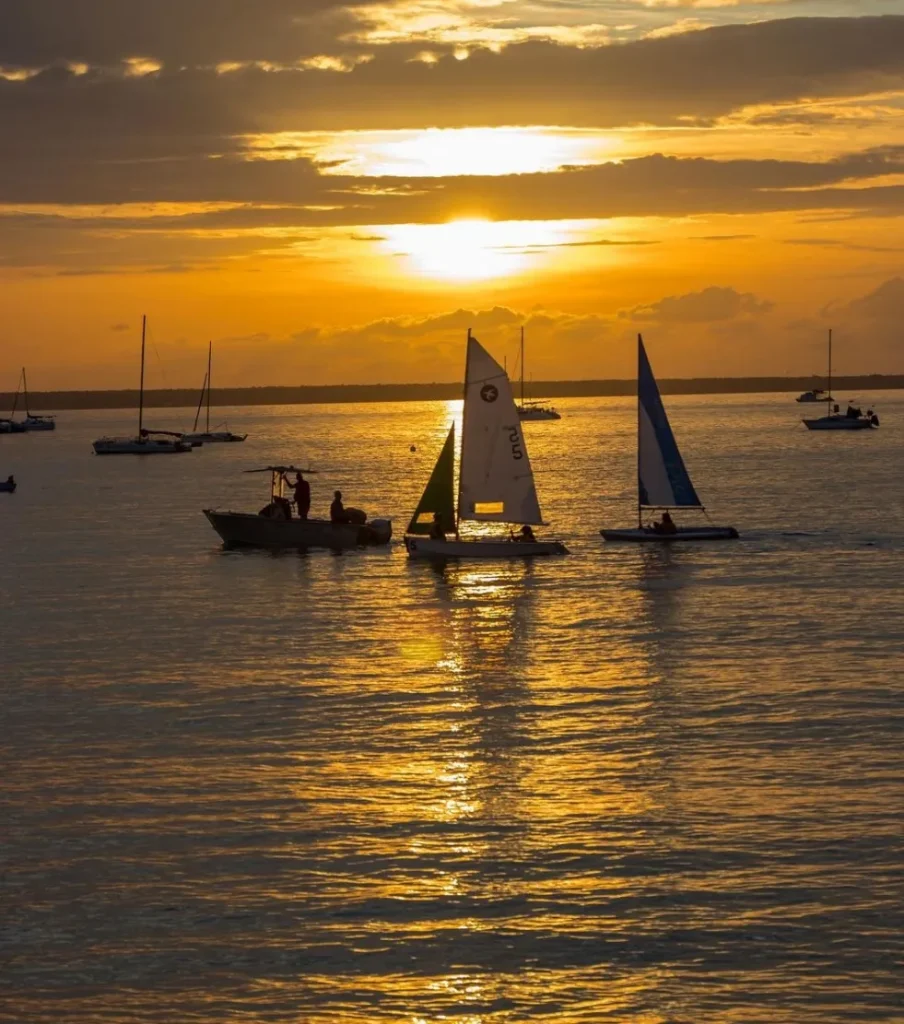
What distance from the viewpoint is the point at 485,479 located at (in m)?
74.3

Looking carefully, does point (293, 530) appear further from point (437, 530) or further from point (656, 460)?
point (656, 460)

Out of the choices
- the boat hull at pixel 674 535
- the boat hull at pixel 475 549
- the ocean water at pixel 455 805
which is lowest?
the ocean water at pixel 455 805

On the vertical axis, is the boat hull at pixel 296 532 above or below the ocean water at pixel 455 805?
above

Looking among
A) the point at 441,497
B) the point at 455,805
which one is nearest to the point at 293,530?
the point at 441,497

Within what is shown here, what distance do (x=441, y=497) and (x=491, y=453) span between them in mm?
3497

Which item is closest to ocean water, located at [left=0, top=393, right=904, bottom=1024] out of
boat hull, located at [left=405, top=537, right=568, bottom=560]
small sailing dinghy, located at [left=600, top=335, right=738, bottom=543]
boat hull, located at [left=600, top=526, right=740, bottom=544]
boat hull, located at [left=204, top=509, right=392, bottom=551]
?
boat hull, located at [left=405, top=537, right=568, bottom=560]

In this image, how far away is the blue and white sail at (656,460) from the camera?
8150cm

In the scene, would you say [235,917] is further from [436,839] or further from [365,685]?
[365,685]

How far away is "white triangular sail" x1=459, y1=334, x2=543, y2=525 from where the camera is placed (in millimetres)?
72562

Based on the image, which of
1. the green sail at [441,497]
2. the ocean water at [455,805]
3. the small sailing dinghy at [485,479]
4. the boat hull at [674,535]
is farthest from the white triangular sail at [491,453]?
the ocean water at [455,805]

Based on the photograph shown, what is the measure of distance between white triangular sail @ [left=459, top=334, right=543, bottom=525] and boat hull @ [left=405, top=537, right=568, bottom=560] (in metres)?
1.22

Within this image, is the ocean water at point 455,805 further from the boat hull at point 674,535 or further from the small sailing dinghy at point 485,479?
the boat hull at point 674,535

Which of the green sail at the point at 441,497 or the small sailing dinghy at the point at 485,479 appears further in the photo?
the green sail at the point at 441,497

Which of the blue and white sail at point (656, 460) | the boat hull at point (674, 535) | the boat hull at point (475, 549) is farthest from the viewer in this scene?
the blue and white sail at point (656, 460)
